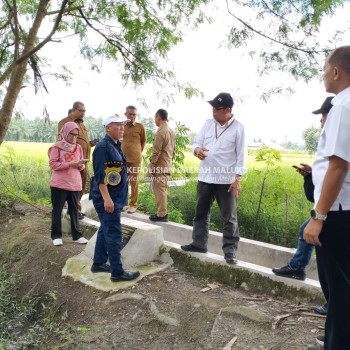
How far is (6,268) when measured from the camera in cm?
468

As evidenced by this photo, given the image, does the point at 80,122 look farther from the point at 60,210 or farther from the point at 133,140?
the point at 60,210

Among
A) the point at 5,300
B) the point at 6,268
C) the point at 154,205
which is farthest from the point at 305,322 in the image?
the point at 154,205

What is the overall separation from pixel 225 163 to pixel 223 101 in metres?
0.56

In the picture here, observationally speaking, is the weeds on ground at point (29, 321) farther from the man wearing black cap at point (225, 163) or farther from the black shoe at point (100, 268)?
the man wearing black cap at point (225, 163)

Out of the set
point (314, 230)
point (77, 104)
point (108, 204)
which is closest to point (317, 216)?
point (314, 230)

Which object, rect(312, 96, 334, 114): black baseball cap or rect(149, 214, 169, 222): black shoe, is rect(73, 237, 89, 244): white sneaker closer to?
rect(149, 214, 169, 222): black shoe

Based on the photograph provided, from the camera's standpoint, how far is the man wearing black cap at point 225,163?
11.9 feet

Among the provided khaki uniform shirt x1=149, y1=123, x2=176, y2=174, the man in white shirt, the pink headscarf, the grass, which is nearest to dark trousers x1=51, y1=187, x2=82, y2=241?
the pink headscarf

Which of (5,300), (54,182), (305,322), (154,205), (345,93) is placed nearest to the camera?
(345,93)

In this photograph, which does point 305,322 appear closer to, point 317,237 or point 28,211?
point 317,237

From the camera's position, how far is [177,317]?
3.06 metres

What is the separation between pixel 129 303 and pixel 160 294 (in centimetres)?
27

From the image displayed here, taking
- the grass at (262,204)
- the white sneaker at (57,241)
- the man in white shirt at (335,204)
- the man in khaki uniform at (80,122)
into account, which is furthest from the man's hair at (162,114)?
the man in white shirt at (335,204)

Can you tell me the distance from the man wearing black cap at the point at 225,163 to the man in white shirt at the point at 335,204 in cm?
158
